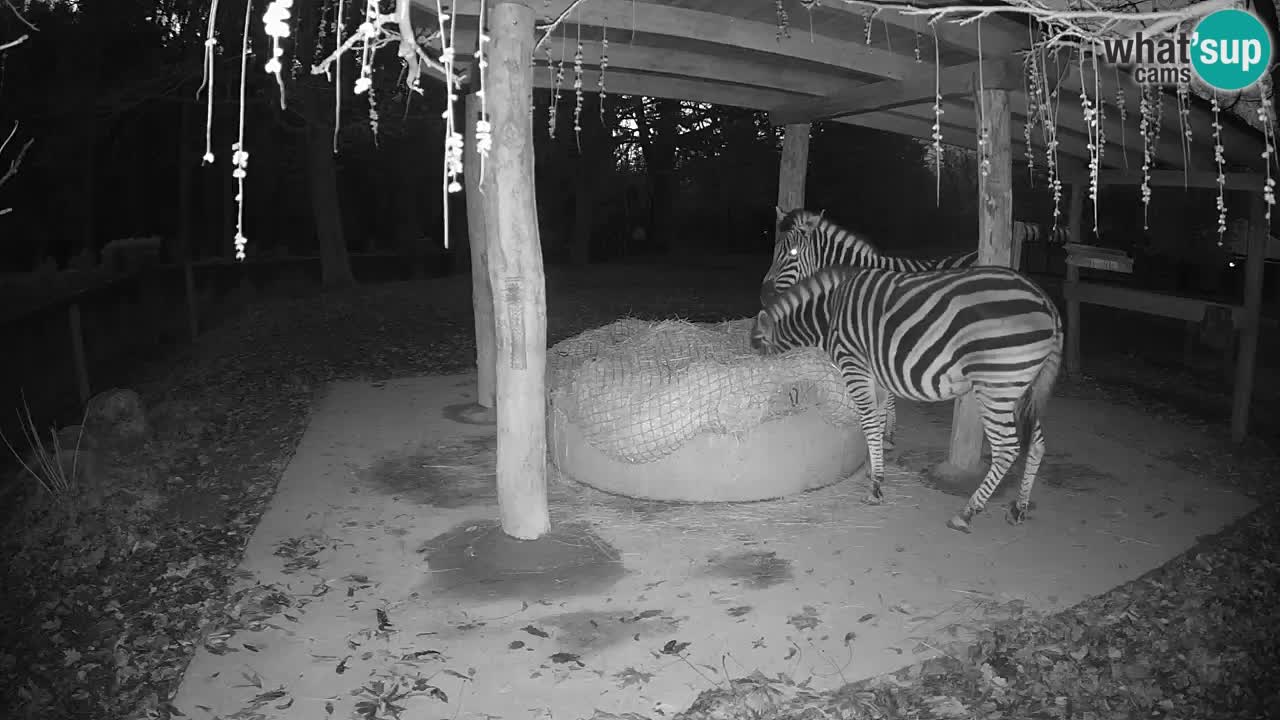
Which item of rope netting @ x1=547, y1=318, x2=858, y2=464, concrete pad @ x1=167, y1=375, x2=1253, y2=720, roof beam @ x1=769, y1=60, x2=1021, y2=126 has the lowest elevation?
concrete pad @ x1=167, y1=375, x2=1253, y2=720

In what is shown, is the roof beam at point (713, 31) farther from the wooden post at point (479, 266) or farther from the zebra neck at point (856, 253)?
the wooden post at point (479, 266)

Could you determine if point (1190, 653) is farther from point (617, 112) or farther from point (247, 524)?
point (617, 112)

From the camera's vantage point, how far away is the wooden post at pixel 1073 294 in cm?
970

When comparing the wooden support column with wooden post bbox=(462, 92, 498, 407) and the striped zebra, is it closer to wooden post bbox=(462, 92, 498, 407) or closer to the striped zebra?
the striped zebra

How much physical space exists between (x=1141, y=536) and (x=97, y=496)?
244 inches

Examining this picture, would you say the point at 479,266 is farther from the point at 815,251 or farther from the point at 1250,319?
the point at 1250,319

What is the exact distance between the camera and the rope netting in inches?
222

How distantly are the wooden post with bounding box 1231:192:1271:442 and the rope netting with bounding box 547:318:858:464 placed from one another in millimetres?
3368

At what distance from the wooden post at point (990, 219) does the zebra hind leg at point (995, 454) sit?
2.44 ft

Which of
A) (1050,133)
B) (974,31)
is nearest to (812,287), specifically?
(974,31)

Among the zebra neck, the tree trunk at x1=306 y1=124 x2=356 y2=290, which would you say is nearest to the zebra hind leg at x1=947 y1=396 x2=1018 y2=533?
the zebra neck

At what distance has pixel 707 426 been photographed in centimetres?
562

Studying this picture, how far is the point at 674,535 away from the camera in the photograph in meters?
5.18

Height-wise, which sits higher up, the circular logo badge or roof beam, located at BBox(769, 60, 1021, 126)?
roof beam, located at BBox(769, 60, 1021, 126)
